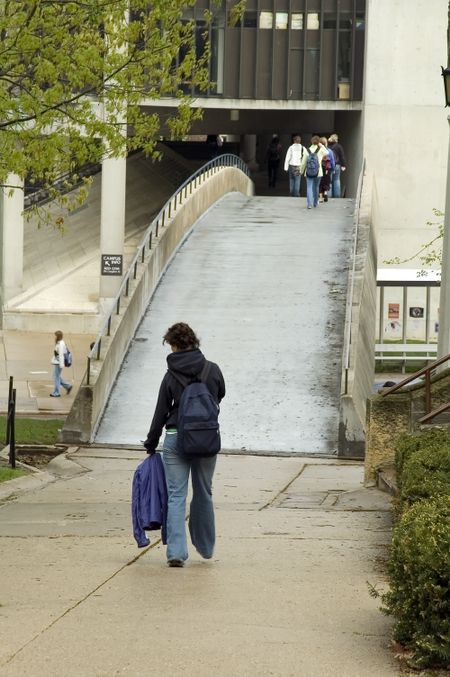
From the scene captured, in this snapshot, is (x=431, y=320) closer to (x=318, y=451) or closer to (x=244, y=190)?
(x=244, y=190)

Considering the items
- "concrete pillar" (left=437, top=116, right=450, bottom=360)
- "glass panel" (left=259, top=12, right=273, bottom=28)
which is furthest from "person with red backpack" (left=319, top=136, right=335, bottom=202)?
"concrete pillar" (left=437, top=116, right=450, bottom=360)

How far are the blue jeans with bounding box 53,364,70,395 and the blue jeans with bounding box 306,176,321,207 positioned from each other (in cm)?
876

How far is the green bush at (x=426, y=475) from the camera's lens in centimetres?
905

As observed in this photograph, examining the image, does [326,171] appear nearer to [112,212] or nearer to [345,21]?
[112,212]

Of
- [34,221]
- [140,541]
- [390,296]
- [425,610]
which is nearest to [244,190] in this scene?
[390,296]

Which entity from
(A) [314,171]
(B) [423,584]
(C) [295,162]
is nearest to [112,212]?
(C) [295,162]

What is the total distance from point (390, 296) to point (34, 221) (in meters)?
17.4

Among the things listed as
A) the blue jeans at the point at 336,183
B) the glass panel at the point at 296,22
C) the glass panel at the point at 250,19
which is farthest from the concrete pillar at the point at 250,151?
the blue jeans at the point at 336,183

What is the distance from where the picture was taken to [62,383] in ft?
88.8

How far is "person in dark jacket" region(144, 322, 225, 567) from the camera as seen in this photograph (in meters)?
9.20

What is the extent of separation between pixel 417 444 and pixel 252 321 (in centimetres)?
1221

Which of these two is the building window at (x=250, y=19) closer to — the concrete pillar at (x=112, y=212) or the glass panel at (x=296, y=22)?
the glass panel at (x=296, y=22)

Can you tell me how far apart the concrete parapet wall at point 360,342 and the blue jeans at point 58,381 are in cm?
599

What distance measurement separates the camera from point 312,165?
31.9 m
